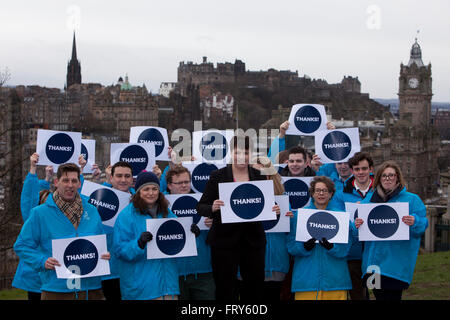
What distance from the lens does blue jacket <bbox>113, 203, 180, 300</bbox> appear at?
6.23 m

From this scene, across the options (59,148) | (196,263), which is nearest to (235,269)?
(196,263)

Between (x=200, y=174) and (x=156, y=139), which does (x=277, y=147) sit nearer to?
(x=200, y=174)

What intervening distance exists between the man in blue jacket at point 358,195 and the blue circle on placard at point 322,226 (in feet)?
1.67

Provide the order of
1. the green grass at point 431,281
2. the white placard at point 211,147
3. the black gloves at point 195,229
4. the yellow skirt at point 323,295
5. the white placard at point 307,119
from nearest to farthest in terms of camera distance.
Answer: the black gloves at point 195,229 → the yellow skirt at point 323,295 → the white placard at point 211,147 → the white placard at point 307,119 → the green grass at point 431,281

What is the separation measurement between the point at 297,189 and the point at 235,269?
54.1 inches

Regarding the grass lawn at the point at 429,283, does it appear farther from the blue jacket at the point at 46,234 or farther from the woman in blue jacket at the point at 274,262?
the blue jacket at the point at 46,234

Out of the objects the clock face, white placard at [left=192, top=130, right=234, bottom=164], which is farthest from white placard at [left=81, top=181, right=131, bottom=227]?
the clock face

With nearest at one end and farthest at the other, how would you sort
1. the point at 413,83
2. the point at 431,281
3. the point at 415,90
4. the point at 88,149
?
the point at 88,149, the point at 431,281, the point at 415,90, the point at 413,83

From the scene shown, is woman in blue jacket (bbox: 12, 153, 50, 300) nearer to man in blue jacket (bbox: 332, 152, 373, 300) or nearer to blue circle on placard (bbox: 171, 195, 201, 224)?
blue circle on placard (bbox: 171, 195, 201, 224)

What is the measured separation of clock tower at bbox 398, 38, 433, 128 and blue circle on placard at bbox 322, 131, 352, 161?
99.7 m

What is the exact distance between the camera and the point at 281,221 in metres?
6.73

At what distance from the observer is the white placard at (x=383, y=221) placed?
652 cm

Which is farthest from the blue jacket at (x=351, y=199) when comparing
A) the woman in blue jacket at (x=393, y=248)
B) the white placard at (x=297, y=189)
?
the white placard at (x=297, y=189)
